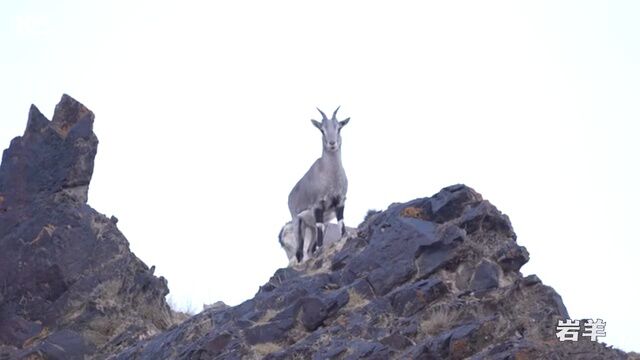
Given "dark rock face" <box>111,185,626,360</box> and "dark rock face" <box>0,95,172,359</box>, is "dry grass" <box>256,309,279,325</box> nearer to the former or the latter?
"dark rock face" <box>111,185,626,360</box>

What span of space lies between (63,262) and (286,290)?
6.25 meters

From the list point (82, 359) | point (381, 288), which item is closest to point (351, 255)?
point (381, 288)

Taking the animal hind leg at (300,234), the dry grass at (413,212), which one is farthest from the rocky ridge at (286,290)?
the animal hind leg at (300,234)

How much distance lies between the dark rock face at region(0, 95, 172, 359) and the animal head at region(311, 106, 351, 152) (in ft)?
15.5

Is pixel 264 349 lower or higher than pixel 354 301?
lower

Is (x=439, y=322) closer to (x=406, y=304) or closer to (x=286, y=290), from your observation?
(x=406, y=304)

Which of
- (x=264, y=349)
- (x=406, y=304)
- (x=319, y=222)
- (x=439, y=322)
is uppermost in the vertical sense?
(x=319, y=222)

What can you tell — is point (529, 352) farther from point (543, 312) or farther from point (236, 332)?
point (236, 332)

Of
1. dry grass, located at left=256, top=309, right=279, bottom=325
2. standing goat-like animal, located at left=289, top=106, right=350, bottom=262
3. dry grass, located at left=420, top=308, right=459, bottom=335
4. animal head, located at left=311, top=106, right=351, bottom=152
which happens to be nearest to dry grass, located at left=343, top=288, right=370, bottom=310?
dry grass, located at left=256, top=309, right=279, bottom=325

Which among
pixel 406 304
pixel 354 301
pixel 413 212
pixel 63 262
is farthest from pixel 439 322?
pixel 63 262

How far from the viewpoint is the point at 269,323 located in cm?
2381

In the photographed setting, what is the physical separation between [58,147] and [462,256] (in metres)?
10.9

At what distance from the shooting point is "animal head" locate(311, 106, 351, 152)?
101ft

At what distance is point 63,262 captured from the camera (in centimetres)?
2905
